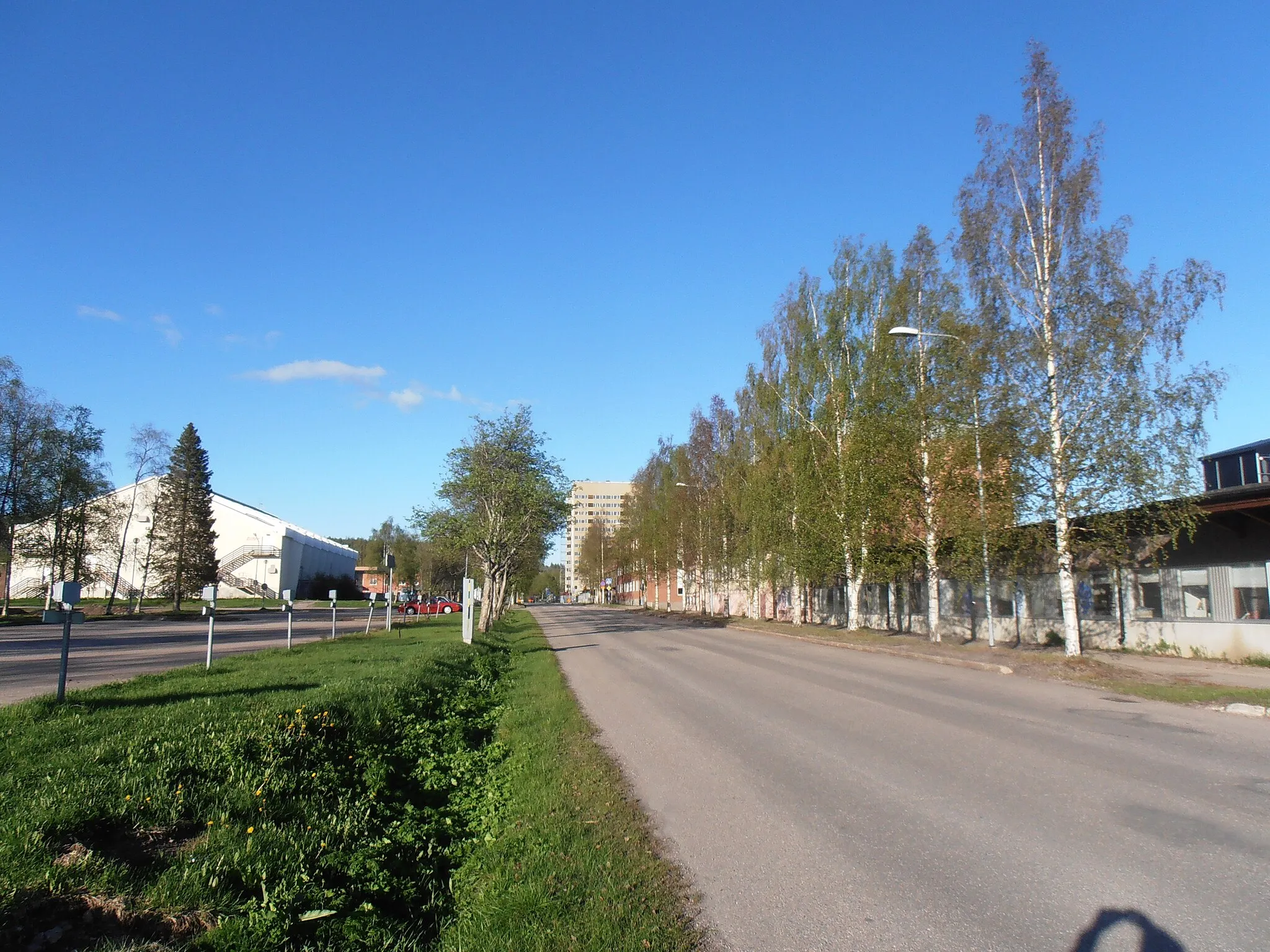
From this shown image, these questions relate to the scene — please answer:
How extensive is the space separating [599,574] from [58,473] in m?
65.3

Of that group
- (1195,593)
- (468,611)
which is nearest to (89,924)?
(468,611)

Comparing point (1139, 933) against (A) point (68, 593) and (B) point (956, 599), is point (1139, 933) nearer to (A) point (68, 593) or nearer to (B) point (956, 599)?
(A) point (68, 593)

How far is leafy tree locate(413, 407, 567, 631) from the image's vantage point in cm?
3048

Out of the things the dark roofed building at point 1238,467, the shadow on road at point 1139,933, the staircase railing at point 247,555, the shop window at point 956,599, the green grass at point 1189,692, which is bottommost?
the green grass at point 1189,692

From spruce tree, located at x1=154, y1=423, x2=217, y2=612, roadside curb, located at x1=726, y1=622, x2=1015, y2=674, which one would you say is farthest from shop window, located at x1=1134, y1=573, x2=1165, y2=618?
spruce tree, located at x1=154, y1=423, x2=217, y2=612

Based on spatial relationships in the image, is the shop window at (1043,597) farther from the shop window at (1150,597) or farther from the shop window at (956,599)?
the shop window at (956,599)

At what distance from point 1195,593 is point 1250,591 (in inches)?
71.4

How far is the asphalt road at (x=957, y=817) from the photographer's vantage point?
176 inches

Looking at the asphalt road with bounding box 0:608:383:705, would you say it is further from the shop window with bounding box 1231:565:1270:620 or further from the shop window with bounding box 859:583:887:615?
the shop window with bounding box 1231:565:1270:620

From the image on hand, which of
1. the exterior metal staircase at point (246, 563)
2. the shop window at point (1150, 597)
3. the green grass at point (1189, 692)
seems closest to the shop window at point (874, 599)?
the shop window at point (1150, 597)

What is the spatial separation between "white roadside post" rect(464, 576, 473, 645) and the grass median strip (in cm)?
1397

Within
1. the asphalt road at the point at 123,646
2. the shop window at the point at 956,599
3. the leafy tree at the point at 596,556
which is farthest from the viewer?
the leafy tree at the point at 596,556

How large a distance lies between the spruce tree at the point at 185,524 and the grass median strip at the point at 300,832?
50737mm

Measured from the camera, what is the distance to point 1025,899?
474cm
